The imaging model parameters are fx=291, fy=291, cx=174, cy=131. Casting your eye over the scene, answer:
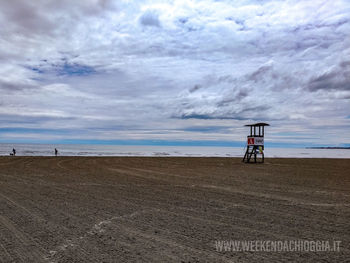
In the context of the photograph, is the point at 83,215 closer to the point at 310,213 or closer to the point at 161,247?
the point at 161,247

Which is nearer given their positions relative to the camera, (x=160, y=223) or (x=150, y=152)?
(x=160, y=223)

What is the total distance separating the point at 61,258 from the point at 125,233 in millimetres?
1682

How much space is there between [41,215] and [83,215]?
1.13 metres

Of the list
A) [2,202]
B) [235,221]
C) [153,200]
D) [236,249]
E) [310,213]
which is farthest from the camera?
[153,200]

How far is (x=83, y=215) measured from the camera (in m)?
7.95

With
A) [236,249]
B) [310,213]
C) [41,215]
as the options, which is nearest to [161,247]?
[236,249]

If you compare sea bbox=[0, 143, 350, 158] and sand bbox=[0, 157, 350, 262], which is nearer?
sand bbox=[0, 157, 350, 262]

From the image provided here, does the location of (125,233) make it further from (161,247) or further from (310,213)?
(310,213)

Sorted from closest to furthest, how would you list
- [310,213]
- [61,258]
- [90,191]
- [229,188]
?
[61,258] → [310,213] → [90,191] → [229,188]

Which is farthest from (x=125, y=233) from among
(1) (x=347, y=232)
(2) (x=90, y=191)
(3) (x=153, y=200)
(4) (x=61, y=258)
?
(2) (x=90, y=191)

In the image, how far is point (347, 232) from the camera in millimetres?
6578

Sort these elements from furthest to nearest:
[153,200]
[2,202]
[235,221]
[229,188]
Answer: [229,188]
[153,200]
[2,202]
[235,221]

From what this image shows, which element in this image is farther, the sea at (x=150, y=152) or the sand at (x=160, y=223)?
the sea at (x=150, y=152)

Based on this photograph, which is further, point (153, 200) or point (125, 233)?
point (153, 200)
